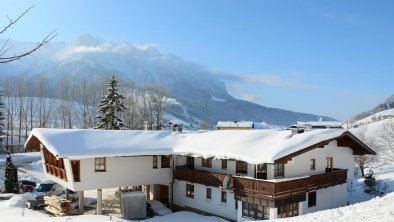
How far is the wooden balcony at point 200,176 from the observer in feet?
96.0

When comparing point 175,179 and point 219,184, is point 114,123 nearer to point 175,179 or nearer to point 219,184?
point 175,179

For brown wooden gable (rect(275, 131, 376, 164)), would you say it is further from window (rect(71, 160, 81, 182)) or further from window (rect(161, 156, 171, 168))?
window (rect(71, 160, 81, 182))

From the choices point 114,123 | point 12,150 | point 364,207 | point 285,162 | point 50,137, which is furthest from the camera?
point 12,150

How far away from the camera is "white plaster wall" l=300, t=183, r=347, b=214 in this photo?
93.6ft

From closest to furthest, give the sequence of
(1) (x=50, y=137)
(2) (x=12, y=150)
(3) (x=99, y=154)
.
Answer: (3) (x=99, y=154) → (1) (x=50, y=137) → (2) (x=12, y=150)

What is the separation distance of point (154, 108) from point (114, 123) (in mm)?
29500

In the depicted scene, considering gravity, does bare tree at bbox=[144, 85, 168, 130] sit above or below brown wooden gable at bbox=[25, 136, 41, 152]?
above

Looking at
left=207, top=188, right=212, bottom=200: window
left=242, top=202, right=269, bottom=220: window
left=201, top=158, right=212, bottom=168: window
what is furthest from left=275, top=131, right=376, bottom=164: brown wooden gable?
left=207, top=188, right=212, bottom=200: window

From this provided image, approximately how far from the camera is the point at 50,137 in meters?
30.7

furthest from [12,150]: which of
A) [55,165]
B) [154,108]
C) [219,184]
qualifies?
[219,184]

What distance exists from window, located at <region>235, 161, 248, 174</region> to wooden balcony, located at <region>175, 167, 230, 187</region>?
5.14 ft

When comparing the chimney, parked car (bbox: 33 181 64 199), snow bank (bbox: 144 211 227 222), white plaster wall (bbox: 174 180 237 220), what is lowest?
snow bank (bbox: 144 211 227 222)

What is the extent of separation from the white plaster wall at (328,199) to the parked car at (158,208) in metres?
10.9

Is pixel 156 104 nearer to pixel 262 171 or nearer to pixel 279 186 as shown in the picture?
pixel 262 171
